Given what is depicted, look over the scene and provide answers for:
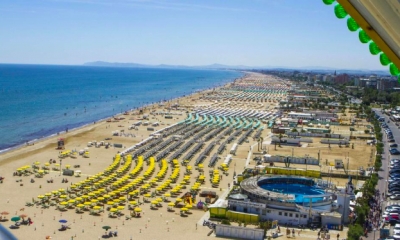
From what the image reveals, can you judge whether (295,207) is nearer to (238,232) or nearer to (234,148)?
(238,232)

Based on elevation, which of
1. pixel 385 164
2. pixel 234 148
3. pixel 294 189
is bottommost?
pixel 294 189

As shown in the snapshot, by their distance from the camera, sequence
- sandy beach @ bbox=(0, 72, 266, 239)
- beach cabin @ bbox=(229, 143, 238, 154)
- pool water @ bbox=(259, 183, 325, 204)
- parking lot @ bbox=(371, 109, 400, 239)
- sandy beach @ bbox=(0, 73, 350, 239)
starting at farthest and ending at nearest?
1. beach cabin @ bbox=(229, 143, 238, 154)
2. pool water @ bbox=(259, 183, 325, 204)
3. parking lot @ bbox=(371, 109, 400, 239)
4. sandy beach @ bbox=(0, 73, 350, 239)
5. sandy beach @ bbox=(0, 72, 266, 239)

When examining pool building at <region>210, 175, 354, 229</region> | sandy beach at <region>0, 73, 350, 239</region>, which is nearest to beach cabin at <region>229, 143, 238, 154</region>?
sandy beach at <region>0, 73, 350, 239</region>

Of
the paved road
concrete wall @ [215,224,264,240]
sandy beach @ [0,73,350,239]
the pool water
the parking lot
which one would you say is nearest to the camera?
concrete wall @ [215,224,264,240]

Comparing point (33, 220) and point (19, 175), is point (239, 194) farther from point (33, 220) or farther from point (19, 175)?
point (19, 175)

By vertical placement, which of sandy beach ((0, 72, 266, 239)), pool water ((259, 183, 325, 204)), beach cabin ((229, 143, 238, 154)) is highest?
beach cabin ((229, 143, 238, 154))

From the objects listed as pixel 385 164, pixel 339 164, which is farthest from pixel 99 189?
pixel 385 164

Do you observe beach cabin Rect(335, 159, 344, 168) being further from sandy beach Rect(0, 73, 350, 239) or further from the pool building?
the pool building

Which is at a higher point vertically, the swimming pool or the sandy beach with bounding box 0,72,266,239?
the swimming pool

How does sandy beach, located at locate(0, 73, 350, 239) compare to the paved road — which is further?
the paved road
